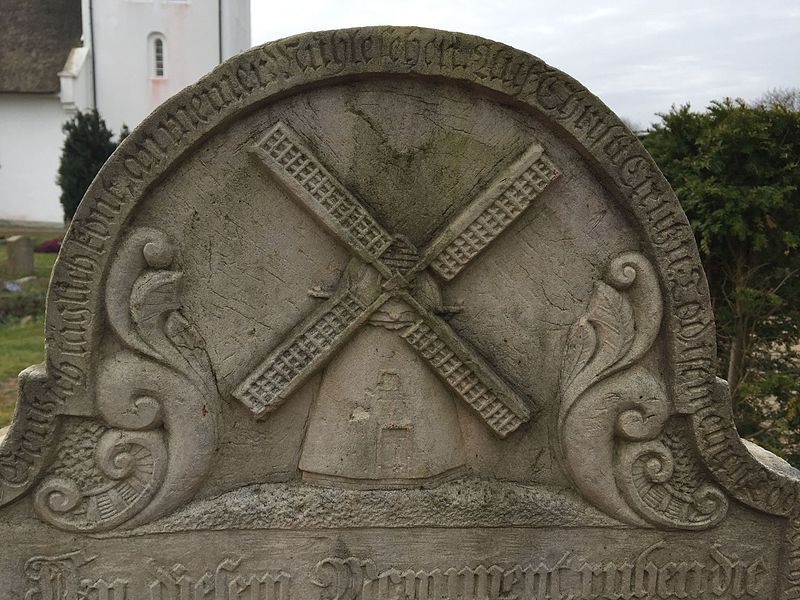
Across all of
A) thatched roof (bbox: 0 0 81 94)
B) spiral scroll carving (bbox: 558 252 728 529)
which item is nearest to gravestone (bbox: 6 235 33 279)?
spiral scroll carving (bbox: 558 252 728 529)

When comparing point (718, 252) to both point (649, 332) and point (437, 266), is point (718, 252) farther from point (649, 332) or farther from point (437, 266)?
point (437, 266)

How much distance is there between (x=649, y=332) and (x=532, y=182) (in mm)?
737

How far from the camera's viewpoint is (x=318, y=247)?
2.57 metres

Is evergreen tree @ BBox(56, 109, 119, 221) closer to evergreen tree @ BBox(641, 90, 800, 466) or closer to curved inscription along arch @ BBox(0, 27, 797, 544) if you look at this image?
evergreen tree @ BBox(641, 90, 800, 466)

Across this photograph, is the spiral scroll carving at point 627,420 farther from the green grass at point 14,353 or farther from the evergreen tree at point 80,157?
the evergreen tree at point 80,157

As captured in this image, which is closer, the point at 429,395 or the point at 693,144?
the point at 429,395

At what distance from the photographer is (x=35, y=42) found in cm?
2667

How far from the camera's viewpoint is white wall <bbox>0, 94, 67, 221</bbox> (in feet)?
87.6

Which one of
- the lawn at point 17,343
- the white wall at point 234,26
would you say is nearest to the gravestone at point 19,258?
the lawn at point 17,343

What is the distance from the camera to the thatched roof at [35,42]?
1035 inches

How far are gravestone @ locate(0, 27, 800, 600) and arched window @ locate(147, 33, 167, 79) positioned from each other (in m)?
25.6

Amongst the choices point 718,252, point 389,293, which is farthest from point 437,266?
point 718,252

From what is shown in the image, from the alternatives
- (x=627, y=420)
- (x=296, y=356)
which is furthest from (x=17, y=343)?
(x=627, y=420)

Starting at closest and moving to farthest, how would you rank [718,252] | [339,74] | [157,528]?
1. [339,74]
2. [157,528]
3. [718,252]
